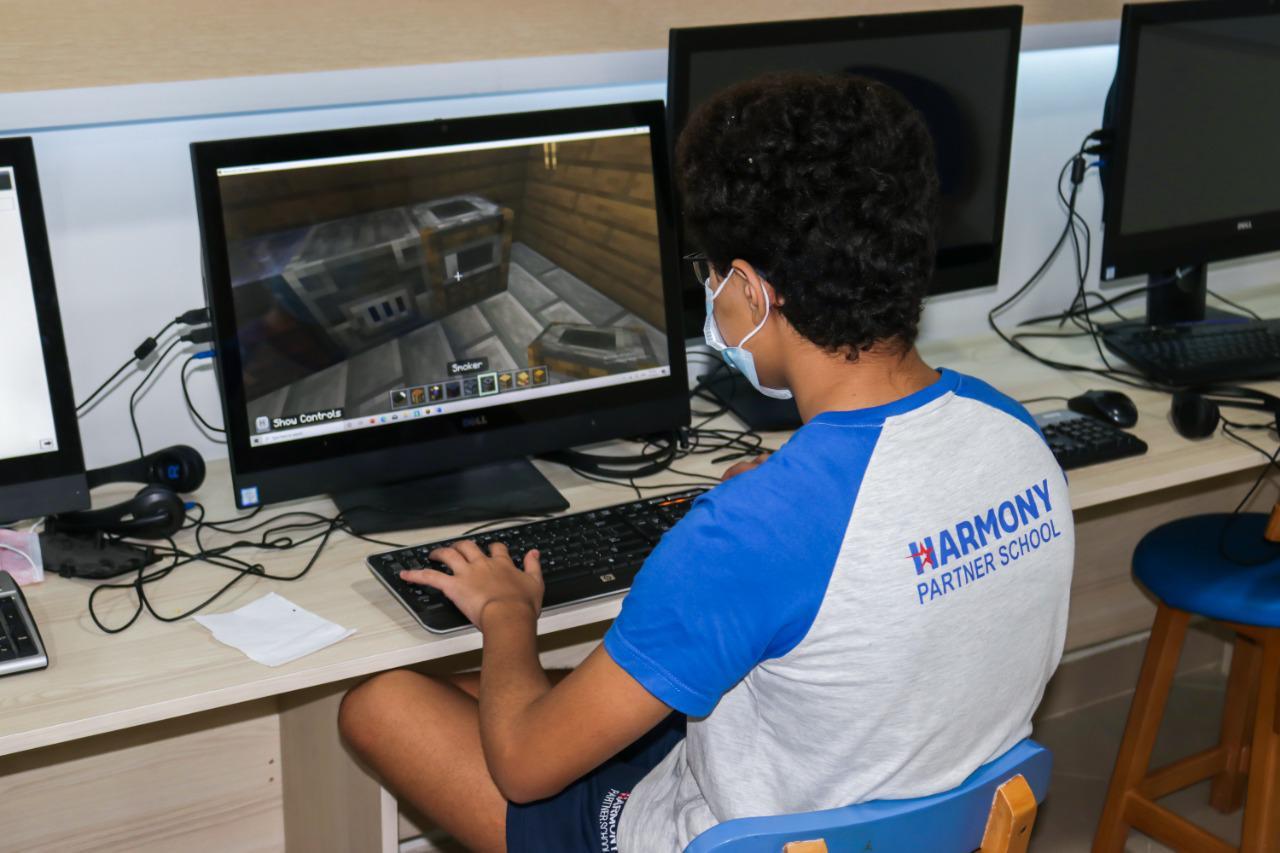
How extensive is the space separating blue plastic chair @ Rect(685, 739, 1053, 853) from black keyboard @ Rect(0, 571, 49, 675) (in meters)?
0.70

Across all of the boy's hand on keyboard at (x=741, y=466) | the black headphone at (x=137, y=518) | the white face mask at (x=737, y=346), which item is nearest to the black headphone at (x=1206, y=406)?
the boy's hand on keyboard at (x=741, y=466)

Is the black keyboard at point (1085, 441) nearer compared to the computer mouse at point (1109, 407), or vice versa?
the black keyboard at point (1085, 441)

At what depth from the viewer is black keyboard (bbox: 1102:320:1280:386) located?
2.15 metres

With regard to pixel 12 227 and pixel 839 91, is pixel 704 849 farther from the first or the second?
pixel 12 227

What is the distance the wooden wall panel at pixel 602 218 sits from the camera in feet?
5.65

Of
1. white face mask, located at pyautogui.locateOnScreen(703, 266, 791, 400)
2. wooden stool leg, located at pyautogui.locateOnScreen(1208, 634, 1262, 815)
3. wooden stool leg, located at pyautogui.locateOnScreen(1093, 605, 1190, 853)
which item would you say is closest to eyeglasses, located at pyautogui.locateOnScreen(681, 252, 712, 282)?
white face mask, located at pyautogui.locateOnScreen(703, 266, 791, 400)

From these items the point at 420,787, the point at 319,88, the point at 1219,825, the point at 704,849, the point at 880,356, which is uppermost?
the point at 319,88

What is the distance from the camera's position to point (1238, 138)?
89.0 inches

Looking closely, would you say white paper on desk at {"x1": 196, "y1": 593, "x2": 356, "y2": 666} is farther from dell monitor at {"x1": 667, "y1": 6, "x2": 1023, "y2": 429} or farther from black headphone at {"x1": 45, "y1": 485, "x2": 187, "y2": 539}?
dell monitor at {"x1": 667, "y1": 6, "x2": 1023, "y2": 429}

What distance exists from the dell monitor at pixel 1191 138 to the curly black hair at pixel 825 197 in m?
1.15

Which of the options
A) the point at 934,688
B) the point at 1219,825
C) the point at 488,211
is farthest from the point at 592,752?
the point at 1219,825

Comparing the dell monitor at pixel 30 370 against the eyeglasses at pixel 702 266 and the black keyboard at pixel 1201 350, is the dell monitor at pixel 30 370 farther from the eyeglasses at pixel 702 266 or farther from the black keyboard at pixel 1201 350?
the black keyboard at pixel 1201 350

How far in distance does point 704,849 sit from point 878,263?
1.65 feet

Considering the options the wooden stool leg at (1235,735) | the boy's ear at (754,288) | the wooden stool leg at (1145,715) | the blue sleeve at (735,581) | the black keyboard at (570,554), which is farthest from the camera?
the wooden stool leg at (1235,735)
